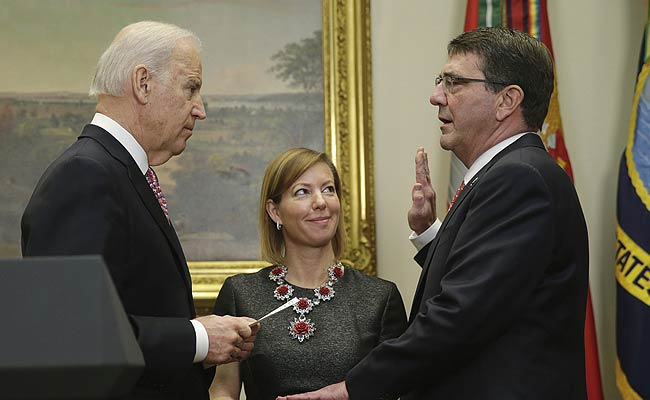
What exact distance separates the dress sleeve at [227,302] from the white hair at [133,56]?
3.61 ft

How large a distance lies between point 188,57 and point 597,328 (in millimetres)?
2440

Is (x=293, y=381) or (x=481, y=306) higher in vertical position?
(x=481, y=306)

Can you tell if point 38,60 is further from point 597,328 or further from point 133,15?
point 597,328

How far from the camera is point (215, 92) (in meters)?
4.23

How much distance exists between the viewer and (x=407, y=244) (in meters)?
4.17

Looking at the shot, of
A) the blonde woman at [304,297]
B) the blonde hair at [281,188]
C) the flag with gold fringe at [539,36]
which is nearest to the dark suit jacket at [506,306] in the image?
the blonde woman at [304,297]

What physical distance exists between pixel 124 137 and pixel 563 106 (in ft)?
7.92

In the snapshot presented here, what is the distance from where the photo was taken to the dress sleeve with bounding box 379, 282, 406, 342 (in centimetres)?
329

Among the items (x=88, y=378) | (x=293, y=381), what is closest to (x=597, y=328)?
(x=293, y=381)

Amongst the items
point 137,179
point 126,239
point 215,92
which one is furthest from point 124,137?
point 215,92

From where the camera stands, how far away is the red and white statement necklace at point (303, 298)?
324 cm

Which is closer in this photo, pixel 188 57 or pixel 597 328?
pixel 188 57

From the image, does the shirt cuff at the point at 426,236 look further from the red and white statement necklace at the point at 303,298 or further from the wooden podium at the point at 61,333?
the wooden podium at the point at 61,333

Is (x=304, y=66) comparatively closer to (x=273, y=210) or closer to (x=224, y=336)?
(x=273, y=210)
